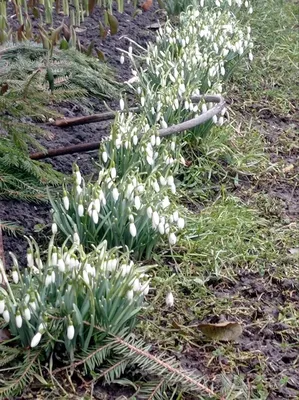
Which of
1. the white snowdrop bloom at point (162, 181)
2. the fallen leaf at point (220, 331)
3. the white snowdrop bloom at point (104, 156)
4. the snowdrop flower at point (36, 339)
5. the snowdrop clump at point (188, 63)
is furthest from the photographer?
the snowdrop clump at point (188, 63)

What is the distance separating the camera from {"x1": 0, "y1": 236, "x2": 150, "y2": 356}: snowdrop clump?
2.22 meters

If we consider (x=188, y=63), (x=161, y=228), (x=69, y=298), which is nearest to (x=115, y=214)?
(x=161, y=228)

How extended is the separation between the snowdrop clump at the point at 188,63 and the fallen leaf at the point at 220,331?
1207 millimetres

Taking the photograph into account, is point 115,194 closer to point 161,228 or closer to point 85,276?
point 161,228

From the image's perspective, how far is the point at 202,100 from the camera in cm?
368

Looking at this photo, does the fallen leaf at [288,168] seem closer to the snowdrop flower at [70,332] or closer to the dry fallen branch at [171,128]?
the dry fallen branch at [171,128]

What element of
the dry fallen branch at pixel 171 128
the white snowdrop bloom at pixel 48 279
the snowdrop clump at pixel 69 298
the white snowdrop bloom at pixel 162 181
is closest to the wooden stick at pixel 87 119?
the dry fallen branch at pixel 171 128

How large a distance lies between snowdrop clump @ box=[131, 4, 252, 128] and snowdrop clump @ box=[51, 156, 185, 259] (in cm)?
74

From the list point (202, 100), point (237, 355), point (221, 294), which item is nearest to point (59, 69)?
point (202, 100)

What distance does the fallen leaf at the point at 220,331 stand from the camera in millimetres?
2584

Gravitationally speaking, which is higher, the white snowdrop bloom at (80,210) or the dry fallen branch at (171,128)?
the white snowdrop bloom at (80,210)

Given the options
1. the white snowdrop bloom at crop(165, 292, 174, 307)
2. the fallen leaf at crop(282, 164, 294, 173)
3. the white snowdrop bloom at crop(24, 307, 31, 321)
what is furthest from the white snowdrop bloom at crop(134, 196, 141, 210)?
the fallen leaf at crop(282, 164, 294, 173)

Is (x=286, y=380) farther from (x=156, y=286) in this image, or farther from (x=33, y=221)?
(x=33, y=221)

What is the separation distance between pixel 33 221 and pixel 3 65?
0.94m
